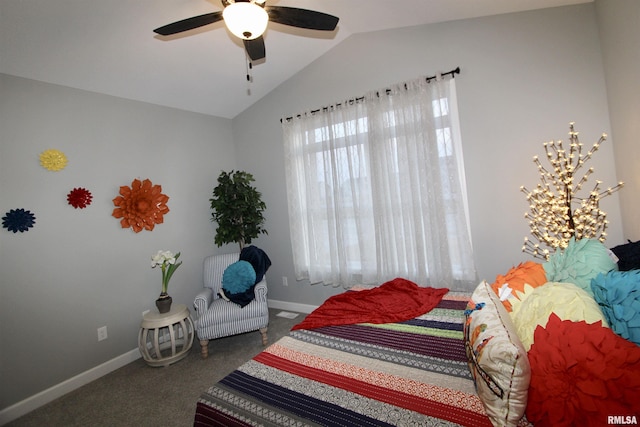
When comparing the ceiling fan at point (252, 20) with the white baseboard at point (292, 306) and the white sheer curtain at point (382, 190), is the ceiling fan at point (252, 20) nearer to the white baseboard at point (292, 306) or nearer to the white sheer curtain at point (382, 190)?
the white sheer curtain at point (382, 190)

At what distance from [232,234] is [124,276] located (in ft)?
3.76

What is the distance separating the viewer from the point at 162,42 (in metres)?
2.38

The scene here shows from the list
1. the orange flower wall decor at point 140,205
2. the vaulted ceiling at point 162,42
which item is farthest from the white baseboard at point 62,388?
the vaulted ceiling at point 162,42

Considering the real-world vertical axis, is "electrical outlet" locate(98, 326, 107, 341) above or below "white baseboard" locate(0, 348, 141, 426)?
above

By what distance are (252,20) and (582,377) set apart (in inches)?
78.1

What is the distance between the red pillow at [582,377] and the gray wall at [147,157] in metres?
1.77

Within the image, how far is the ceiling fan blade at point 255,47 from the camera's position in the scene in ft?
5.91

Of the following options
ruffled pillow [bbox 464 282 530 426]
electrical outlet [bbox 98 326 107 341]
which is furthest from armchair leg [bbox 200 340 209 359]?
ruffled pillow [bbox 464 282 530 426]

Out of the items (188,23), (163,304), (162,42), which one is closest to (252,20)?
(188,23)

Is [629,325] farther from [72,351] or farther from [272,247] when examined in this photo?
[72,351]

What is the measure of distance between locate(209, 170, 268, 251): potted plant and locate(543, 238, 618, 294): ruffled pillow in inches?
114

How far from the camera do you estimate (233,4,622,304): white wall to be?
7.04ft

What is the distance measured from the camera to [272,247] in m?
3.82

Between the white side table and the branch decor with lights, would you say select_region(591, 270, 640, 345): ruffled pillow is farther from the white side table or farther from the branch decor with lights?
the white side table
